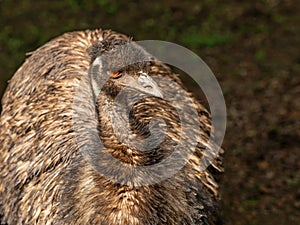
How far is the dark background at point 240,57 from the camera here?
5.89 m

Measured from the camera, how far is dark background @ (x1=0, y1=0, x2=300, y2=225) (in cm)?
589

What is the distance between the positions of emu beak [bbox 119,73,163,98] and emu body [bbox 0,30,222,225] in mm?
57

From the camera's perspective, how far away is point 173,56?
764 centimetres

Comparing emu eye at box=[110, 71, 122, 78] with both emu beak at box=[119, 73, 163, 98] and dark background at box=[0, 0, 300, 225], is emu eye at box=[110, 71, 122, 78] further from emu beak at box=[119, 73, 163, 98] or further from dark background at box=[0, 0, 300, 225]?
dark background at box=[0, 0, 300, 225]

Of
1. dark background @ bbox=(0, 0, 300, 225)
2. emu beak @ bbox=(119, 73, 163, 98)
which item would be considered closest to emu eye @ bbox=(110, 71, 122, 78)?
emu beak @ bbox=(119, 73, 163, 98)

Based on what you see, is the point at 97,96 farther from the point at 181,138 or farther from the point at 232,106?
the point at 232,106

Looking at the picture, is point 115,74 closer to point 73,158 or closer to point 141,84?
point 141,84

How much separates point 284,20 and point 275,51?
2.28 ft

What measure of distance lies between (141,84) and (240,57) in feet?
13.6

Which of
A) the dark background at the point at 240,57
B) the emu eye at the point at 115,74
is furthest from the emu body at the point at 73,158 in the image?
the dark background at the point at 240,57

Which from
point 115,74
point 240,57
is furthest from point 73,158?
point 240,57

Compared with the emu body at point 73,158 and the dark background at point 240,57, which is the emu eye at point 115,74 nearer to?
the emu body at point 73,158

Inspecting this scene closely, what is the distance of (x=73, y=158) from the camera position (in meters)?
3.73

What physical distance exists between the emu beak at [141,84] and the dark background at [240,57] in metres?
1.92
